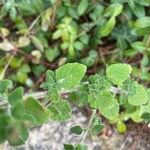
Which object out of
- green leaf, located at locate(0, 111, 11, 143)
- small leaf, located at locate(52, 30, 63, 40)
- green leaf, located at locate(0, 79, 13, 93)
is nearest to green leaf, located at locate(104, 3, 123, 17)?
small leaf, located at locate(52, 30, 63, 40)

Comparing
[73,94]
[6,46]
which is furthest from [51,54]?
[73,94]

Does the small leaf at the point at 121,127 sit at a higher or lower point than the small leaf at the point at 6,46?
lower

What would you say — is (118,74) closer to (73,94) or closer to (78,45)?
(73,94)

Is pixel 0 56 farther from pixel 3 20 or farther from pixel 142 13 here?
pixel 142 13

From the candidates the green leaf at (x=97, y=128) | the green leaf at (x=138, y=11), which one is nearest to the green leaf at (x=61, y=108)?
the green leaf at (x=97, y=128)

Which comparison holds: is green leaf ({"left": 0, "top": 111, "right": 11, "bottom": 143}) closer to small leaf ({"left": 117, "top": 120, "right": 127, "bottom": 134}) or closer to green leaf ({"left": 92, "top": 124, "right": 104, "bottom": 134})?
green leaf ({"left": 92, "top": 124, "right": 104, "bottom": 134})

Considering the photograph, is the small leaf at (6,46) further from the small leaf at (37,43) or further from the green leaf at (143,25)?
the green leaf at (143,25)
